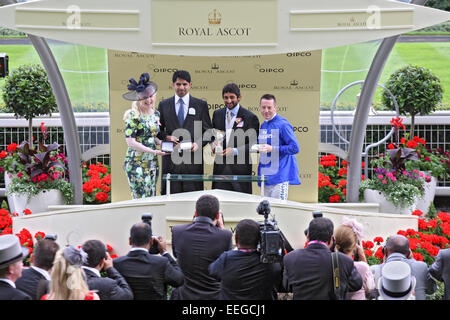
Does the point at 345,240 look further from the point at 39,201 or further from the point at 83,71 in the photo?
the point at 83,71

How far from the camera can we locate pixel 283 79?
1007 cm

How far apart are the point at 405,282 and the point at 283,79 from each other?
5.04 metres

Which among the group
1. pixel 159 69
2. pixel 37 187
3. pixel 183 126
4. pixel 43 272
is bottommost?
pixel 43 272

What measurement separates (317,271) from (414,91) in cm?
729

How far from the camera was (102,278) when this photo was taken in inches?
212

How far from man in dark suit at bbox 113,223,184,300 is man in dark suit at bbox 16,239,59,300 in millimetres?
444

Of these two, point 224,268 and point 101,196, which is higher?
point 101,196

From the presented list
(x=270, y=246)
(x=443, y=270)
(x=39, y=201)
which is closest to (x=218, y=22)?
(x=270, y=246)

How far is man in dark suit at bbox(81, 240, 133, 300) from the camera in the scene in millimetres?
5301

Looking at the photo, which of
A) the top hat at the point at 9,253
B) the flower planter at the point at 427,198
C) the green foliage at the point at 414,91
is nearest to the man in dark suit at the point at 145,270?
the top hat at the point at 9,253

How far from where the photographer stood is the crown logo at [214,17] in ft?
26.3

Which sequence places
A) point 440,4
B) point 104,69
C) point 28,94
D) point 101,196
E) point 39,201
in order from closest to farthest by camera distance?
1. point 39,201
2. point 101,196
3. point 104,69
4. point 28,94
5. point 440,4

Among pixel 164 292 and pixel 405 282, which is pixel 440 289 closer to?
pixel 405 282

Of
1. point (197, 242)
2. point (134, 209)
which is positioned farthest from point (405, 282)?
point (134, 209)
